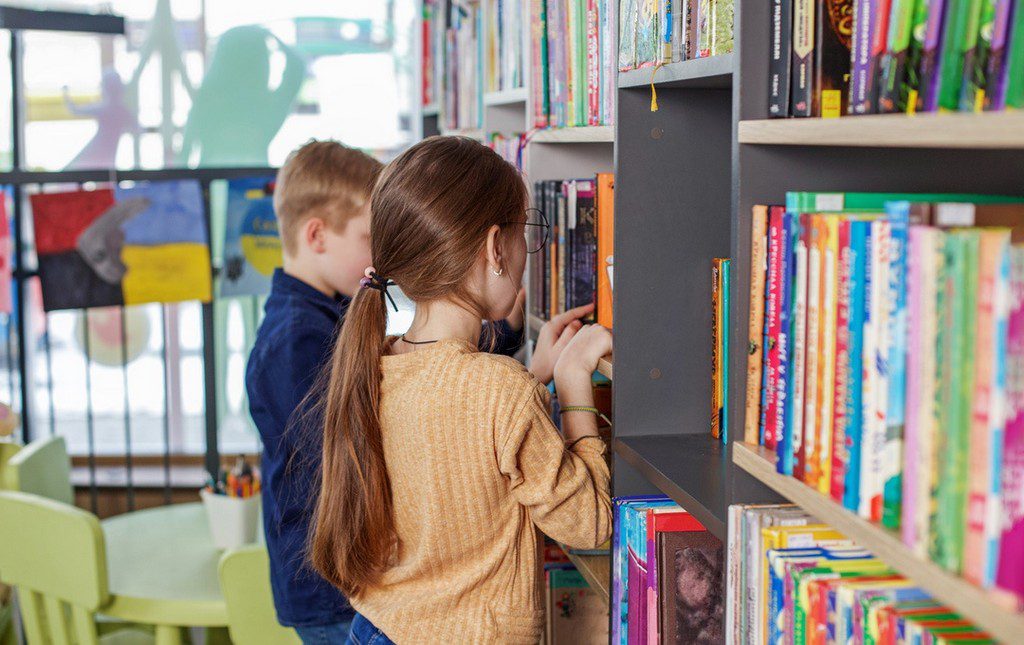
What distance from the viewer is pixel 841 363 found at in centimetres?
82

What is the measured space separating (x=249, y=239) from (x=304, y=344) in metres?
1.49

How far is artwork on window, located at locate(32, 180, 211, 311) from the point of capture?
299cm

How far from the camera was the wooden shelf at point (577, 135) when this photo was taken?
1.42 meters

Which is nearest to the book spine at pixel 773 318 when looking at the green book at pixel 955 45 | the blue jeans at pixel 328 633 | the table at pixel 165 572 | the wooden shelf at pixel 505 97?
the green book at pixel 955 45

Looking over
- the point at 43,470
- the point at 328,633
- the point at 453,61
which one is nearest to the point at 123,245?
the point at 43,470

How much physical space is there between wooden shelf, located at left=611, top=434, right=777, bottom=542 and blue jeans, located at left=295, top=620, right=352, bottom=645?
662mm

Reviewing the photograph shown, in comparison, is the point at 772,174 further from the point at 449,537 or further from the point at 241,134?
the point at 241,134

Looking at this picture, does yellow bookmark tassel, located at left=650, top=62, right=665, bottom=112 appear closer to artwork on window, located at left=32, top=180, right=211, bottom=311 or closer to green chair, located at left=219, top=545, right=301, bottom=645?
green chair, located at left=219, top=545, right=301, bottom=645

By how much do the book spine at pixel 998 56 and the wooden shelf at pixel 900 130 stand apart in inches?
1.2

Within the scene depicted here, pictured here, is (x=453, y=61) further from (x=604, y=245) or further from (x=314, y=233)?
(x=604, y=245)

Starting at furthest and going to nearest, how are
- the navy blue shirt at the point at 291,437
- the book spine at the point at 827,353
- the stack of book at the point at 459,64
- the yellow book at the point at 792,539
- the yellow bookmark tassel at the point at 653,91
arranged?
the stack of book at the point at 459,64 → the navy blue shirt at the point at 291,437 → the yellow bookmark tassel at the point at 653,91 → the yellow book at the point at 792,539 → the book spine at the point at 827,353

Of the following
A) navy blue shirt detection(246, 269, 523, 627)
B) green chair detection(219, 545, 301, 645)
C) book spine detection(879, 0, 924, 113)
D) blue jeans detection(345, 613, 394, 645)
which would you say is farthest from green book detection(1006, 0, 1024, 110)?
green chair detection(219, 545, 301, 645)

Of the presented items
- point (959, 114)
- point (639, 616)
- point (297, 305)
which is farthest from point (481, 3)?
point (959, 114)

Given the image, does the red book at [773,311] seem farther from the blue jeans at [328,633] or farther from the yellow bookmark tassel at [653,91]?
the blue jeans at [328,633]
